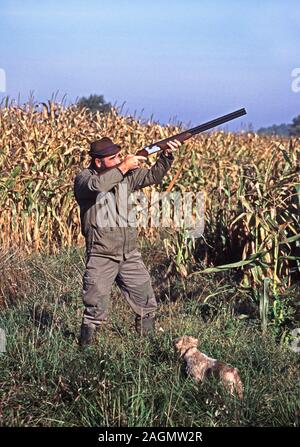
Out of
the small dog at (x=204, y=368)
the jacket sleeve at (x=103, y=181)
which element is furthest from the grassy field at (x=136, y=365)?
the jacket sleeve at (x=103, y=181)

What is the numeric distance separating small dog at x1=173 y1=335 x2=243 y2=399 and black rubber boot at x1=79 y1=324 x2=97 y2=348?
89 cm

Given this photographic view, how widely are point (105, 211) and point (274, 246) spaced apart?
1833 millimetres

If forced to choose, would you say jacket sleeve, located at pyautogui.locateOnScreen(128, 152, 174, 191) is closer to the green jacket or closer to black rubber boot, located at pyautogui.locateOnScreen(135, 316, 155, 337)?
the green jacket

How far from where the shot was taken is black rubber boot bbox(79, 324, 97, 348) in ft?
19.7

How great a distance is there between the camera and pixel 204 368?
5055 mm

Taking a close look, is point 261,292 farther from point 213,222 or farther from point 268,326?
point 213,222

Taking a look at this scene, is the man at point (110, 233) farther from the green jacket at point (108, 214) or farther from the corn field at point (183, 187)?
the corn field at point (183, 187)

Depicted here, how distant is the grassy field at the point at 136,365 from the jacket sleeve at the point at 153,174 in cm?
123

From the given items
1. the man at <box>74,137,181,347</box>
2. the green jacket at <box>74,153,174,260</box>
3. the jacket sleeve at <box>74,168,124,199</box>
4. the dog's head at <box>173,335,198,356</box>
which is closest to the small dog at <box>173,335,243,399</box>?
the dog's head at <box>173,335,198,356</box>

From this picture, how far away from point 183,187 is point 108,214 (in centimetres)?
459

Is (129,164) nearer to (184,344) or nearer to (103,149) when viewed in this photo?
(103,149)
